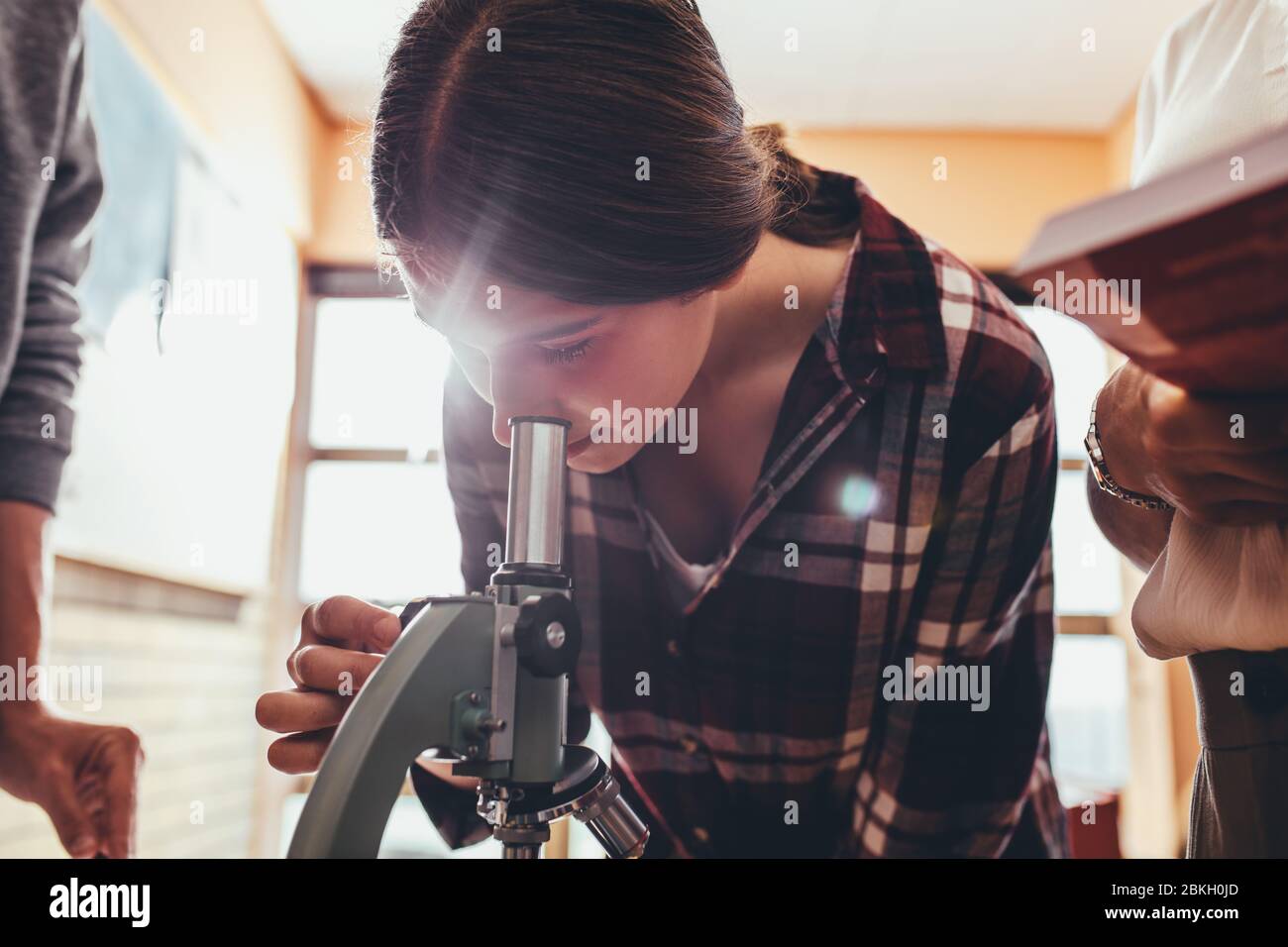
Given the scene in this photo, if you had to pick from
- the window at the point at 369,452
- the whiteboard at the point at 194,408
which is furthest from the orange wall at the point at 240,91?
the window at the point at 369,452

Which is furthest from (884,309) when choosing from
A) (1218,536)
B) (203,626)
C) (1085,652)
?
(1085,652)

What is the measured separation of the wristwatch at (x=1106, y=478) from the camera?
56 cm

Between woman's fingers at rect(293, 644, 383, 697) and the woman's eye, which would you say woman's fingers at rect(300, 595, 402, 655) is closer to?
woman's fingers at rect(293, 644, 383, 697)

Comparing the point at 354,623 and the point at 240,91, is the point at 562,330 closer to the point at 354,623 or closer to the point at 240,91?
the point at 354,623

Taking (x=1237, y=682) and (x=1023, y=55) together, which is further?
(x=1023, y=55)

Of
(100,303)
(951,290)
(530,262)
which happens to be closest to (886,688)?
(951,290)

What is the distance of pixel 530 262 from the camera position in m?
0.73

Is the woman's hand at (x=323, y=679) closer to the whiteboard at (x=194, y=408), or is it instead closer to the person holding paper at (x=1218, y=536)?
the person holding paper at (x=1218, y=536)

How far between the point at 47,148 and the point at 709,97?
63 centimetres

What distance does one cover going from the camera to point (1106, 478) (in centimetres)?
57

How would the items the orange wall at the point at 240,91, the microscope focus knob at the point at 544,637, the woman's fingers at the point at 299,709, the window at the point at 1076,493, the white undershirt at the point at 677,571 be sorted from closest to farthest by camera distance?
the microscope focus knob at the point at 544,637
the woman's fingers at the point at 299,709
the white undershirt at the point at 677,571
the orange wall at the point at 240,91
the window at the point at 1076,493

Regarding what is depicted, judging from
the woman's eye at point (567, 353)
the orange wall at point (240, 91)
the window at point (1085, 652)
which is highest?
the orange wall at point (240, 91)

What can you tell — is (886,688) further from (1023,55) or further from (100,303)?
(1023,55)

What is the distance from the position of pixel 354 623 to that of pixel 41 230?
60cm
